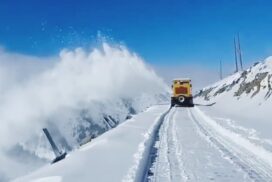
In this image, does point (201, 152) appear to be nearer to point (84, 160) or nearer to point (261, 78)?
point (84, 160)

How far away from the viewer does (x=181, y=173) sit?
1085 cm

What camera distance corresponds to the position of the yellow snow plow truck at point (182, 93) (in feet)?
166

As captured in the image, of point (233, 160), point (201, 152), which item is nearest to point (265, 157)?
point (233, 160)

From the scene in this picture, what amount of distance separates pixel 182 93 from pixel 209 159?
3901 centimetres

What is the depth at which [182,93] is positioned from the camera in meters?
51.7

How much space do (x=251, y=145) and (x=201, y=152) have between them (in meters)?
1.96

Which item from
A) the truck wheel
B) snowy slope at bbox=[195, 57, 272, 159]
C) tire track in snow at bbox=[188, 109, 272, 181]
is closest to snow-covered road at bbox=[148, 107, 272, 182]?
tire track in snow at bbox=[188, 109, 272, 181]

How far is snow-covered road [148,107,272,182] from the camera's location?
1058 centimetres

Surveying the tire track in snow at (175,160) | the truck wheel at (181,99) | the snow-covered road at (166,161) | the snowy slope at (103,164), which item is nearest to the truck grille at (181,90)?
the truck wheel at (181,99)

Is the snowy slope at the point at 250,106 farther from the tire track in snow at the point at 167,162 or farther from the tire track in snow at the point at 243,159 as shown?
the tire track in snow at the point at 167,162

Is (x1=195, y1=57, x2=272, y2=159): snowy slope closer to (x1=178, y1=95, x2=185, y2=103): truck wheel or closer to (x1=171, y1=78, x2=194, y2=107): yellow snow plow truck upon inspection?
(x1=171, y1=78, x2=194, y2=107): yellow snow plow truck

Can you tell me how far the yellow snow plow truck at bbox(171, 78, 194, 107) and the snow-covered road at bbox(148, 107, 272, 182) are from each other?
31807 millimetres

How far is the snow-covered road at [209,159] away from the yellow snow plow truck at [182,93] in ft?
104

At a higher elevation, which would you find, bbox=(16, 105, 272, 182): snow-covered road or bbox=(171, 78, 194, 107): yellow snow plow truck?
bbox=(171, 78, 194, 107): yellow snow plow truck
